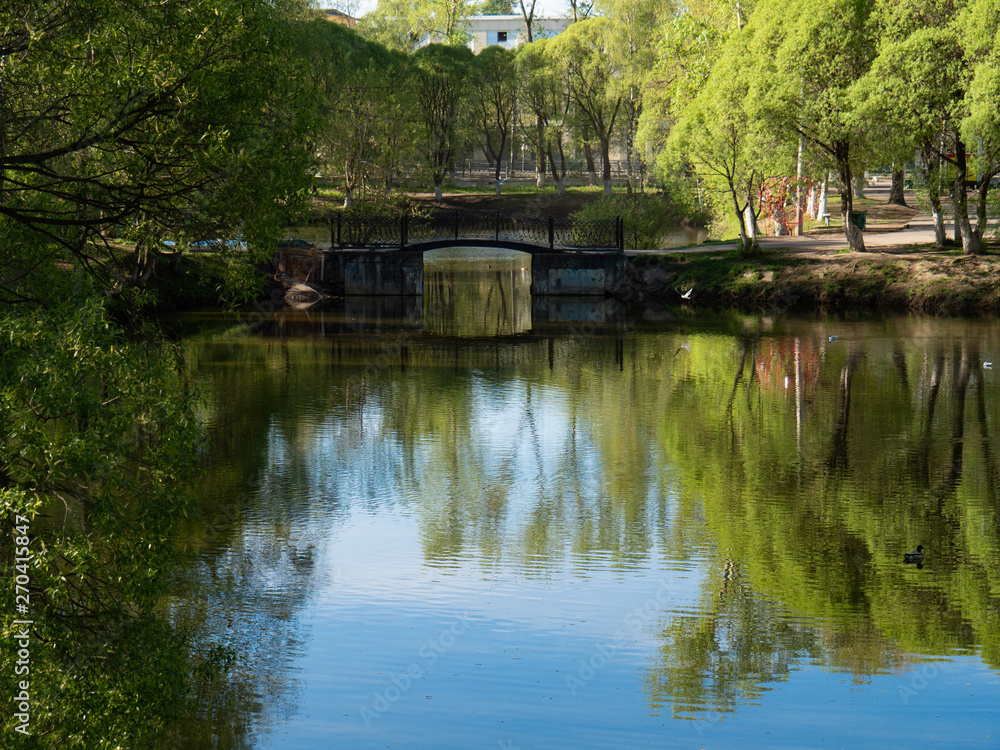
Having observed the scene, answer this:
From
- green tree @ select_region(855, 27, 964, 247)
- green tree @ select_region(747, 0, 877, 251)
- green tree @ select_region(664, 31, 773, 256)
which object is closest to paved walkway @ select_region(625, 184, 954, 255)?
green tree @ select_region(664, 31, 773, 256)

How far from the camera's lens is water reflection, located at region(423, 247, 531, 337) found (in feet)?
109

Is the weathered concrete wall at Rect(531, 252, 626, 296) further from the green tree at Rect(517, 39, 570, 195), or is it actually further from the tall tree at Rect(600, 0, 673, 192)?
the green tree at Rect(517, 39, 570, 195)

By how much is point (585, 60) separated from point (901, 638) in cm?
5669

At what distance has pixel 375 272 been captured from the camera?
3950 centimetres

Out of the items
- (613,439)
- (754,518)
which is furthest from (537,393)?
(754,518)

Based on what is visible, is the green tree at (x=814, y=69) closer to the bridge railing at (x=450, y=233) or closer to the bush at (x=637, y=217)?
the bridge railing at (x=450, y=233)

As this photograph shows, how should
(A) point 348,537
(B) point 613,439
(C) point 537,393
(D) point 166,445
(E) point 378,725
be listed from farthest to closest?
(C) point 537,393
(B) point 613,439
(A) point 348,537
(E) point 378,725
(D) point 166,445

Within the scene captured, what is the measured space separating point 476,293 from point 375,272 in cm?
584

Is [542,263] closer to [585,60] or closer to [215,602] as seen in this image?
[585,60]

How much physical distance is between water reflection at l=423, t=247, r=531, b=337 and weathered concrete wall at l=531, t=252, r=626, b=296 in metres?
1.13

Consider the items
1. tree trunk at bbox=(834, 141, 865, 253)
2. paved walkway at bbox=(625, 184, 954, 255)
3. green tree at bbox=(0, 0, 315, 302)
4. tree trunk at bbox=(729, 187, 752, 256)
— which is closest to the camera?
green tree at bbox=(0, 0, 315, 302)

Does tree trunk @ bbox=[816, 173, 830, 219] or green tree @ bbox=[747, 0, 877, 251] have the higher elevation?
green tree @ bbox=[747, 0, 877, 251]

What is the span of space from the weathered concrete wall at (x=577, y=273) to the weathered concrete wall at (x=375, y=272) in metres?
4.72

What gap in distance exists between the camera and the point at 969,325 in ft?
99.3
